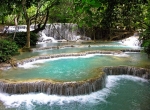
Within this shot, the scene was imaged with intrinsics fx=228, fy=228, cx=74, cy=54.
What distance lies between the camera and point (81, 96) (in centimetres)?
741

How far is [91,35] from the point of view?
2252 cm

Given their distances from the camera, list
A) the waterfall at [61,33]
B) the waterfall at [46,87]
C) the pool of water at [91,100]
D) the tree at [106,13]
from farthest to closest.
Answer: the waterfall at [61,33], the waterfall at [46,87], the pool of water at [91,100], the tree at [106,13]

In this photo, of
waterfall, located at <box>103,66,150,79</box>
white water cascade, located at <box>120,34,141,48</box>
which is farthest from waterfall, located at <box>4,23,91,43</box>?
waterfall, located at <box>103,66,150,79</box>

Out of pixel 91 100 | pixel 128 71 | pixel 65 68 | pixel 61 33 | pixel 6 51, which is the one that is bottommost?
pixel 91 100

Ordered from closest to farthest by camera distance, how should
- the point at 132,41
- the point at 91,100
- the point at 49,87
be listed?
the point at 91,100 → the point at 49,87 → the point at 132,41

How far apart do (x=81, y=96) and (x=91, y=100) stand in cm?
45

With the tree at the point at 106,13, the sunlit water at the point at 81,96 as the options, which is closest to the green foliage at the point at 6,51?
the sunlit water at the point at 81,96

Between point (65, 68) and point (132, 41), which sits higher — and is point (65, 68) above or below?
below

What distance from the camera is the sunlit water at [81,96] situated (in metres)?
6.63

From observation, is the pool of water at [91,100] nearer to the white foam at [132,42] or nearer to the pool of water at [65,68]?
the pool of water at [65,68]

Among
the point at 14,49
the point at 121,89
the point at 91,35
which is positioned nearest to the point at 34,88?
the point at 121,89

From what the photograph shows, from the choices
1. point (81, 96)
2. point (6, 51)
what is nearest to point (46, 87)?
point (81, 96)

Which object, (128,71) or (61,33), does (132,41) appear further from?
(128,71)

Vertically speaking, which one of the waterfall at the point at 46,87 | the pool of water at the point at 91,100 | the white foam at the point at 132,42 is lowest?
the pool of water at the point at 91,100
